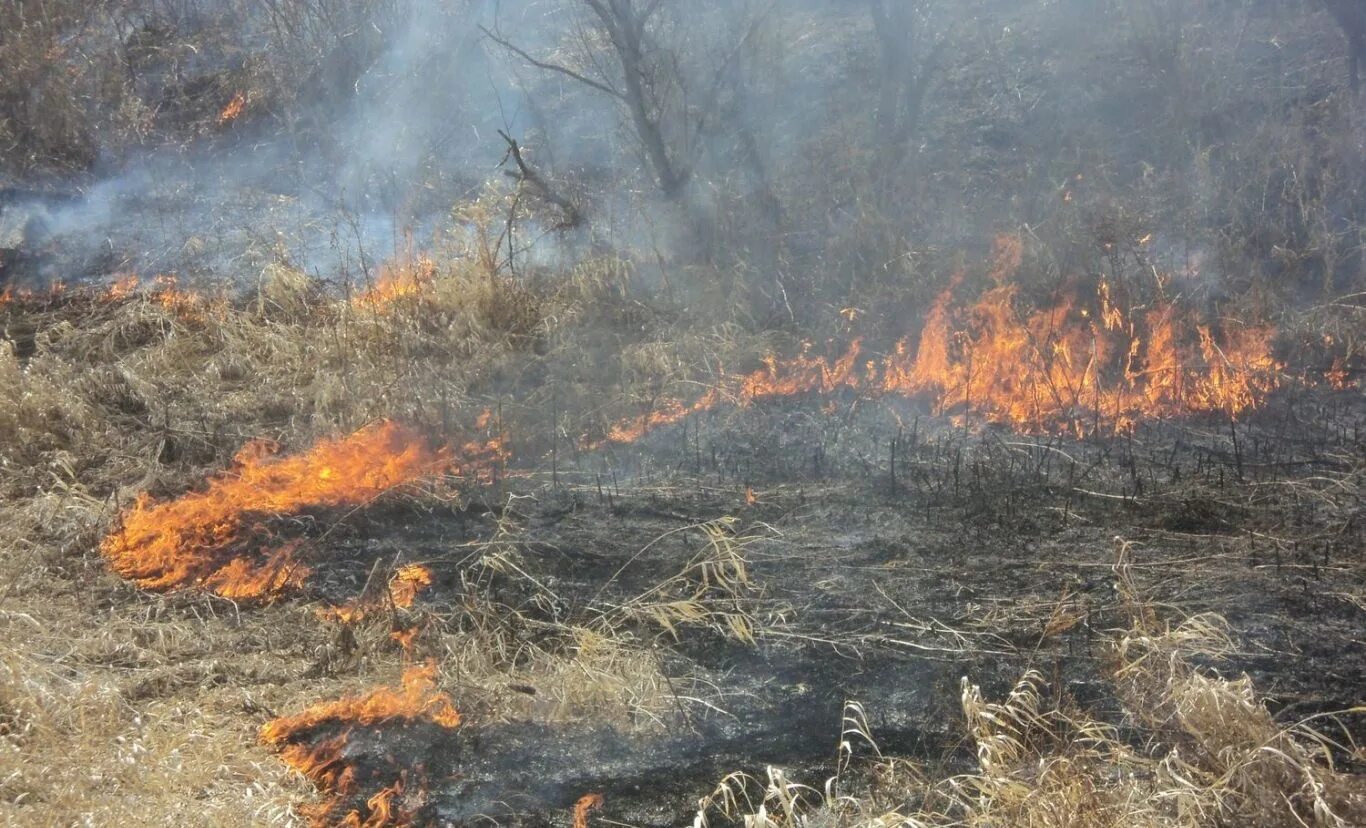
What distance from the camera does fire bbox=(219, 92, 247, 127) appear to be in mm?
8523

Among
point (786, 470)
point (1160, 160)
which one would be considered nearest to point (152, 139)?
point (786, 470)

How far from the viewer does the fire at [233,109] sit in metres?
8.52

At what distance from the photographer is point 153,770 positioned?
3195 millimetres

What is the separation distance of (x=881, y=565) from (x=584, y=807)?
1641 mm

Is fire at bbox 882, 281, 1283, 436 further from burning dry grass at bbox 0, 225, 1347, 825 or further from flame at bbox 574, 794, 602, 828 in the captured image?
flame at bbox 574, 794, 602, 828

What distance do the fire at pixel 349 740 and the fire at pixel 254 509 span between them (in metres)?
0.68

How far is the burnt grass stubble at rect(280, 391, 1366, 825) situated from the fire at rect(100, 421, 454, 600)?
0.73 ft

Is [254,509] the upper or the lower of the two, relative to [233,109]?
lower

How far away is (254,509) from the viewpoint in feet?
15.8

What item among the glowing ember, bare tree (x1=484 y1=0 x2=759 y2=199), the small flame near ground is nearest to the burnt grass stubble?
the glowing ember

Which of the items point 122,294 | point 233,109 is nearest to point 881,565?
point 122,294

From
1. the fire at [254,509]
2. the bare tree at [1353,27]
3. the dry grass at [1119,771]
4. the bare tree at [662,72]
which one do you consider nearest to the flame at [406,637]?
the fire at [254,509]

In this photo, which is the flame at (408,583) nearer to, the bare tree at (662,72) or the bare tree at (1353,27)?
the bare tree at (662,72)

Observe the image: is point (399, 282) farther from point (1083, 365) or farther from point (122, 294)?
point (1083, 365)
